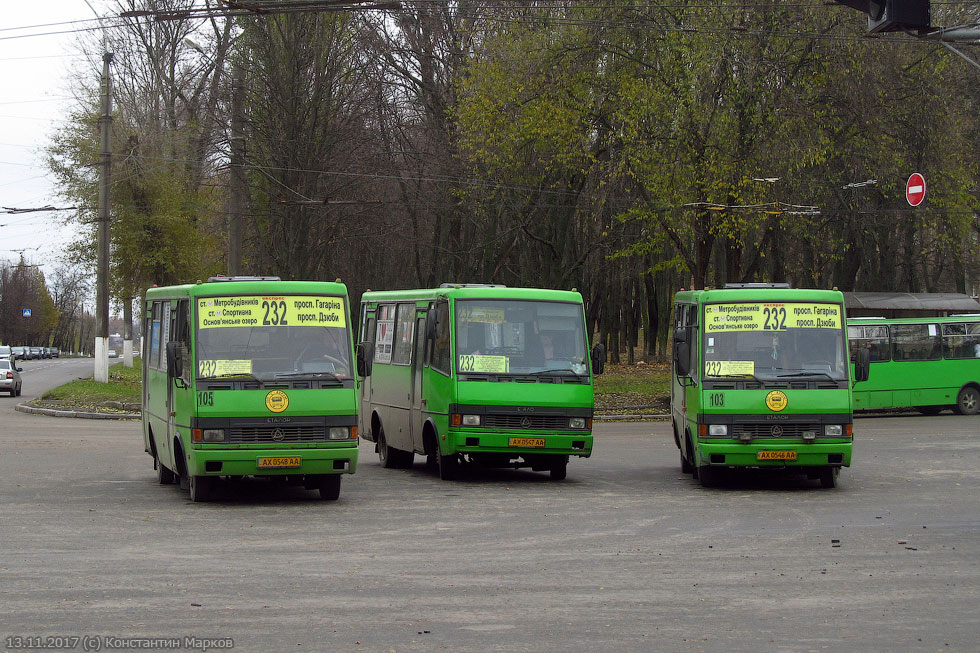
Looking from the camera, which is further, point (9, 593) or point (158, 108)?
point (158, 108)

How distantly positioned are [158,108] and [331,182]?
13.4 metres

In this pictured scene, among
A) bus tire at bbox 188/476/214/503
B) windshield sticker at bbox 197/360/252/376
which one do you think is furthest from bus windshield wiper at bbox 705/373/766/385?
bus tire at bbox 188/476/214/503

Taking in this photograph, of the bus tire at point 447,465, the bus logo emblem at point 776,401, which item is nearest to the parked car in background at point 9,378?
the bus tire at point 447,465

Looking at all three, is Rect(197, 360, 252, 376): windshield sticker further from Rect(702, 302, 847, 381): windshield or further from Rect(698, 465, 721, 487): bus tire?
Rect(698, 465, 721, 487): bus tire

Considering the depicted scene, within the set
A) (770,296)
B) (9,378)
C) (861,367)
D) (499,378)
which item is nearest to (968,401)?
(861,367)

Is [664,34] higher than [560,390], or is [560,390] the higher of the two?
[664,34]

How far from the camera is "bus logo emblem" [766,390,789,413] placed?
52.7 ft

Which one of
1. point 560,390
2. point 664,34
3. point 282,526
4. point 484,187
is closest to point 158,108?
point 484,187

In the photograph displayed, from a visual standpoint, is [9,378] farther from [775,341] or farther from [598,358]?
[775,341]

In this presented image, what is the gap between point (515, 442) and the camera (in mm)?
16828

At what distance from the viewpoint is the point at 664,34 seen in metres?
35.2

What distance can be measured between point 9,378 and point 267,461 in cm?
3300

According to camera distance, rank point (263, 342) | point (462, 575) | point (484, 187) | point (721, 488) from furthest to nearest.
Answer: point (484, 187)
point (721, 488)
point (263, 342)
point (462, 575)

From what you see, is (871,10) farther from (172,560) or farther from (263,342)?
(172,560)
